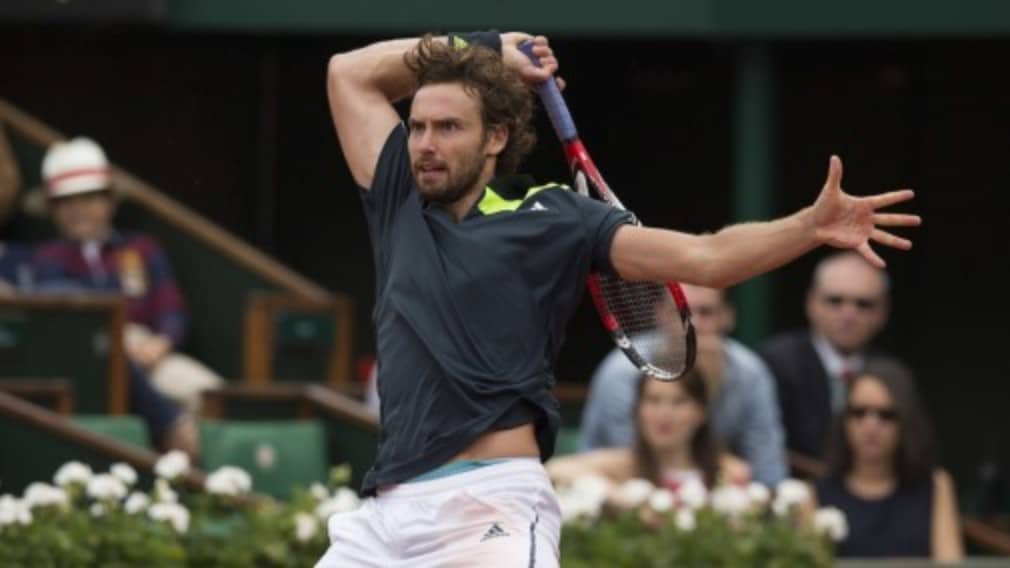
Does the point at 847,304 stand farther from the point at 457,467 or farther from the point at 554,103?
the point at 457,467

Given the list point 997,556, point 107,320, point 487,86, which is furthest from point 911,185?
point 487,86

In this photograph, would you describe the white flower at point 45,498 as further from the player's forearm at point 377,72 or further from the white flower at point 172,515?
the player's forearm at point 377,72

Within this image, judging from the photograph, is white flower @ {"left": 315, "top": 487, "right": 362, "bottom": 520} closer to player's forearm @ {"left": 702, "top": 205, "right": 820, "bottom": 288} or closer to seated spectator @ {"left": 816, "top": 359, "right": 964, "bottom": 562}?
seated spectator @ {"left": 816, "top": 359, "right": 964, "bottom": 562}

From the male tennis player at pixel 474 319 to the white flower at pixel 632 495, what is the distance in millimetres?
3076

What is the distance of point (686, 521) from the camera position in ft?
30.6

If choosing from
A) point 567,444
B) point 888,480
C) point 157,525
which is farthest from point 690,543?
point 567,444

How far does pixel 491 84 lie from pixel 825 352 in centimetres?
544

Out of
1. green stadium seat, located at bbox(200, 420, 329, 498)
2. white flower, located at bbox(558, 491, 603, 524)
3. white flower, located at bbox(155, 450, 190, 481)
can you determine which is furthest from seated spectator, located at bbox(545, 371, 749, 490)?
white flower, located at bbox(155, 450, 190, 481)

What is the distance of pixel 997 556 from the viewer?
11125mm

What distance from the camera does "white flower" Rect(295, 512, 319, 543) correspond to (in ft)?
28.4

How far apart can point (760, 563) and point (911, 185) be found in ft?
21.5

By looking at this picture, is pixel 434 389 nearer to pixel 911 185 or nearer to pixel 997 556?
pixel 997 556

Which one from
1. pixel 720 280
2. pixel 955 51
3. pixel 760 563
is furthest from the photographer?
pixel 955 51

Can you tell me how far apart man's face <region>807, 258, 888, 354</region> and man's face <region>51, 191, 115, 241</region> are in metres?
2.97
